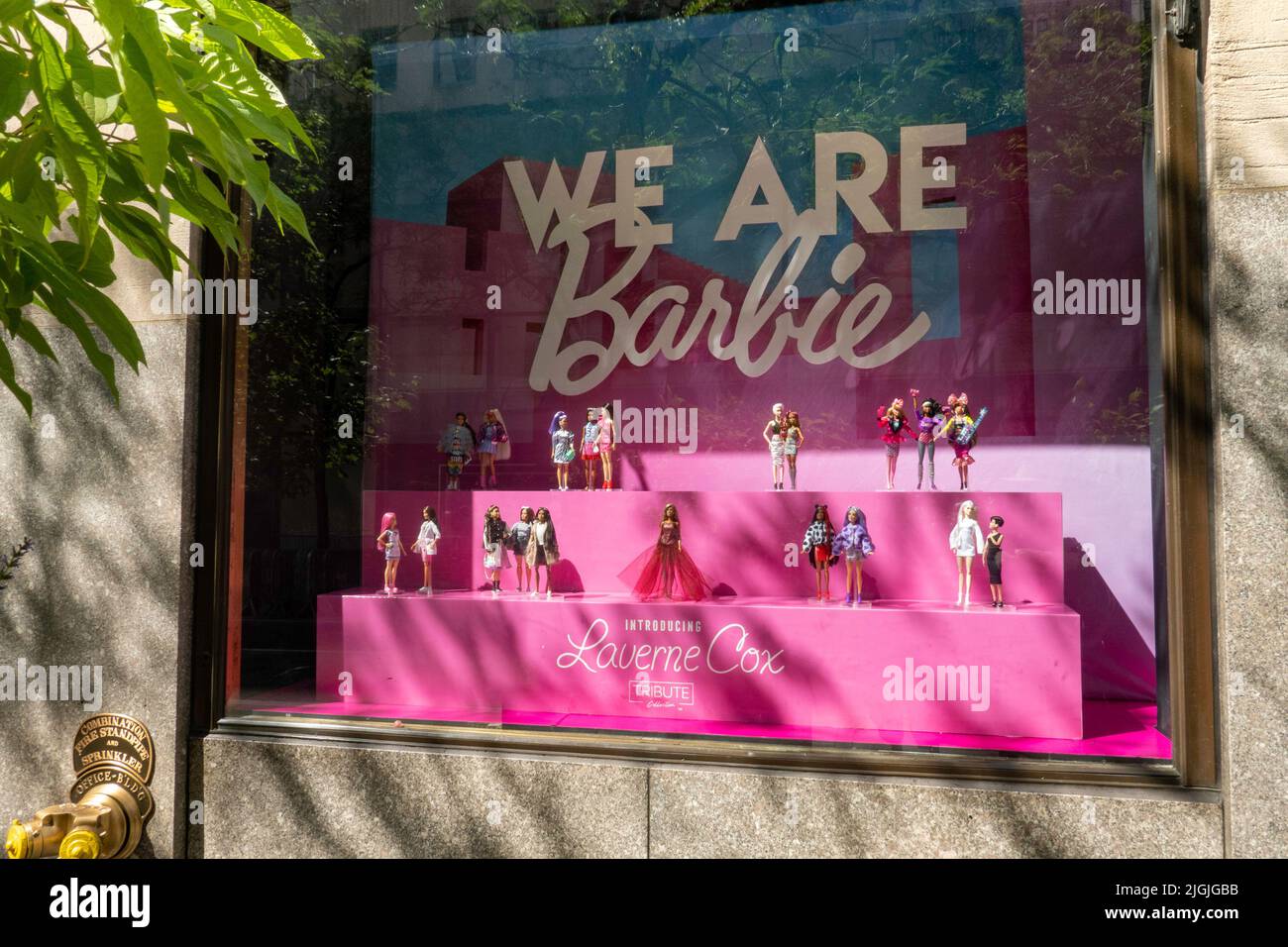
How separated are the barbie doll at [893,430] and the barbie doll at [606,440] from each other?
1633 millimetres

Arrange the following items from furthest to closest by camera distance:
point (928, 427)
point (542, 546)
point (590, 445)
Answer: point (590, 445) → point (542, 546) → point (928, 427)

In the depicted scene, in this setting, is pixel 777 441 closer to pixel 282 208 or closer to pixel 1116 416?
pixel 1116 416

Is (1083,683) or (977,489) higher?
(977,489)

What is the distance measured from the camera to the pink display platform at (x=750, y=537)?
5.14 meters

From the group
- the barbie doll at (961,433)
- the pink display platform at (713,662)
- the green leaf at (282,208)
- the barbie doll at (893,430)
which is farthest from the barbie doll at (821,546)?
the green leaf at (282,208)

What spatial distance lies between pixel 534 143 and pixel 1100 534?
406cm

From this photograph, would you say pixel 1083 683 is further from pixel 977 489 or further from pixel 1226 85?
pixel 1226 85

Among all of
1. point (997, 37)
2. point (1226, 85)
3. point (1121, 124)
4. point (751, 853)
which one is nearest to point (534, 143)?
point (997, 37)

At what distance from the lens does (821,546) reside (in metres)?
5.41

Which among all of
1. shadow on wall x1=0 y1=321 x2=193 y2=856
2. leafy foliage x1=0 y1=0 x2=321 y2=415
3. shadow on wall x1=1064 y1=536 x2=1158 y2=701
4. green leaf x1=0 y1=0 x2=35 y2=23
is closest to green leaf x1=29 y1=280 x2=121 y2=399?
leafy foliage x1=0 y1=0 x2=321 y2=415

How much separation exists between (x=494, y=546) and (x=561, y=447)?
727 mm

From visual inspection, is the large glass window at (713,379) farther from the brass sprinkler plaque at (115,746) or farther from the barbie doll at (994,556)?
the brass sprinkler plaque at (115,746)

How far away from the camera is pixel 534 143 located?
6.09 metres

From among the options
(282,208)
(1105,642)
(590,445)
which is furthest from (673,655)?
(282,208)
